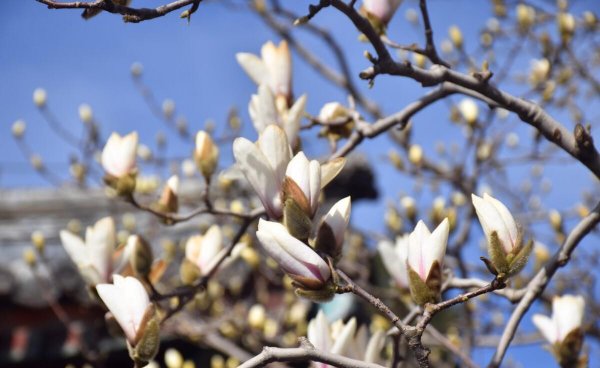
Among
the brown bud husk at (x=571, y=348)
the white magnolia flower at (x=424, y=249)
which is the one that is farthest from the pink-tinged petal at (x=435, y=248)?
the brown bud husk at (x=571, y=348)

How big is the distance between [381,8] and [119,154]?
1.52 feet

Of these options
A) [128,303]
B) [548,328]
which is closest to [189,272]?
[128,303]

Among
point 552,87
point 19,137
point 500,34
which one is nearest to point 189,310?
point 19,137

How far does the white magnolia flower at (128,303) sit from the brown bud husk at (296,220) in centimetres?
22

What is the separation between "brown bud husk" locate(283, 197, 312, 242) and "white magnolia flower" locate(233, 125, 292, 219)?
71mm

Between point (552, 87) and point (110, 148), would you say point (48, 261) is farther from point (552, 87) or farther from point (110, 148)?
point (552, 87)

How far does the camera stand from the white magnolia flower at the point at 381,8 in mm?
997

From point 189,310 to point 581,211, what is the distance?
148cm

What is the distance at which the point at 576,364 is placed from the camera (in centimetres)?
92

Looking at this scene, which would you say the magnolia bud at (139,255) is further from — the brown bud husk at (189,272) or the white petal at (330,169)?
the white petal at (330,169)

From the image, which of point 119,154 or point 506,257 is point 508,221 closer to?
point 506,257

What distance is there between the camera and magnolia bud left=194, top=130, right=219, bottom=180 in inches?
42.6

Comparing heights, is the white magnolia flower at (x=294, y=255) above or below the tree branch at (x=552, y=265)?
below

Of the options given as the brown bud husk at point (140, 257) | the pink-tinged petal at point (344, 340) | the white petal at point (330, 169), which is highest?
the white petal at point (330, 169)
